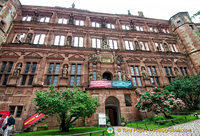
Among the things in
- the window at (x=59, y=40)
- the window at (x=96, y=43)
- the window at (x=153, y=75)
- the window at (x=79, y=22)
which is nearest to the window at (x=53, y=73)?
the window at (x=59, y=40)

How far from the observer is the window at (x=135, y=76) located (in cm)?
1674

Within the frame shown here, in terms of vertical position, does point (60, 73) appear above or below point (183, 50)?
below

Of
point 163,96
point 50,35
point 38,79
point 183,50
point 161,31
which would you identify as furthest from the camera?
point 161,31

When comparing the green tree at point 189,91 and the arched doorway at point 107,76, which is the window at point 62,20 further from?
the green tree at point 189,91

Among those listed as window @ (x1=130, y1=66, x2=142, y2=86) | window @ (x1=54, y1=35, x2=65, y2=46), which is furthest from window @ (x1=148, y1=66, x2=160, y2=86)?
window @ (x1=54, y1=35, x2=65, y2=46)

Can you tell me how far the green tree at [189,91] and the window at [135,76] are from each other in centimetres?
419

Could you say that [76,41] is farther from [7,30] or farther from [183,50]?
[183,50]

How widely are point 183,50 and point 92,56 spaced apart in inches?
715

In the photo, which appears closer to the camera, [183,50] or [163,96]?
[163,96]

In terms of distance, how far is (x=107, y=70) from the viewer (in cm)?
1659

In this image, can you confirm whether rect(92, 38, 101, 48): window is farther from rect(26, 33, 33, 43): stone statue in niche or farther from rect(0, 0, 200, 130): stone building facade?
rect(26, 33, 33, 43): stone statue in niche

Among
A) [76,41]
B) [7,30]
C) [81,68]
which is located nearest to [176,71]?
[81,68]

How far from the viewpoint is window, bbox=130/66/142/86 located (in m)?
16.7

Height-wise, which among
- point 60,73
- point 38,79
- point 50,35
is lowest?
point 38,79
